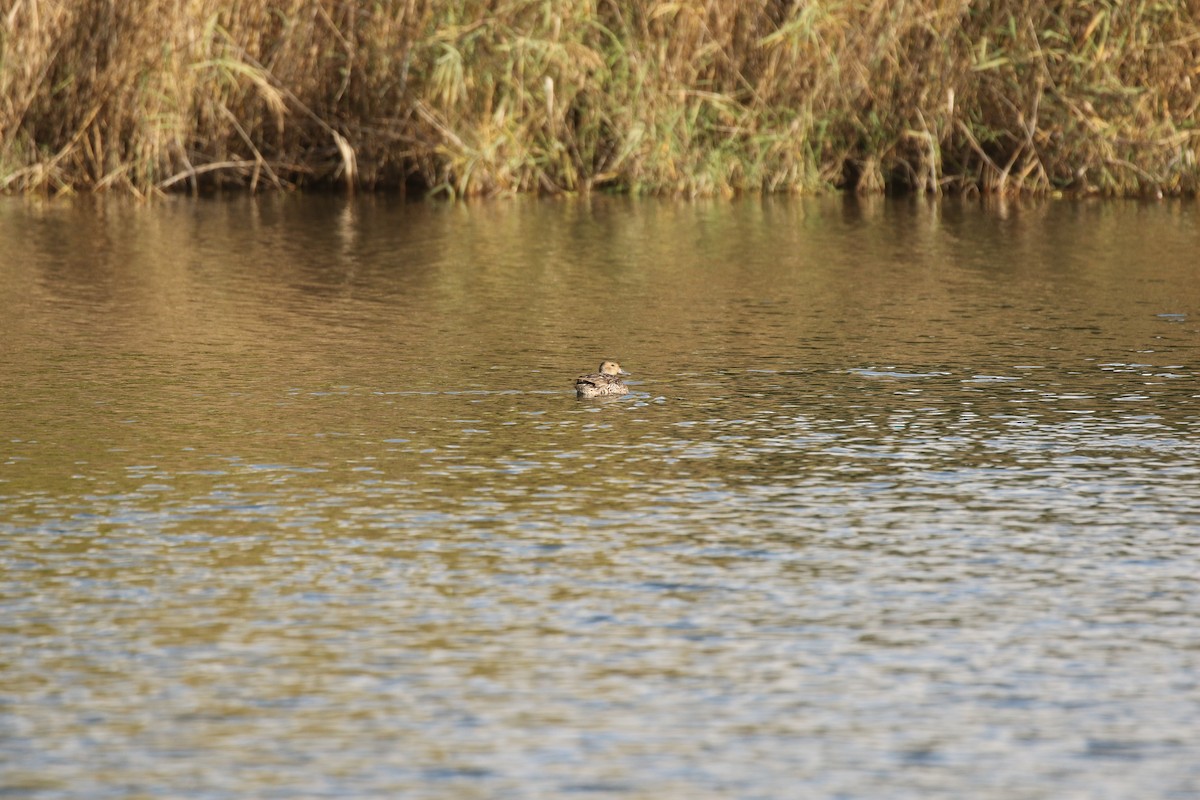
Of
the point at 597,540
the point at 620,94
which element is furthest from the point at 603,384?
the point at 620,94

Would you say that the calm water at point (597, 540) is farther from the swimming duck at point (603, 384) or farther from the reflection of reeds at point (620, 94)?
the reflection of reeds at point (620, 94)

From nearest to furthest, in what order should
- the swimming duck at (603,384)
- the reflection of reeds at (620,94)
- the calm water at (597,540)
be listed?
the calm water at (597,540) < the swimming duck at (603,384) < the reflection of reeds at (620,94)

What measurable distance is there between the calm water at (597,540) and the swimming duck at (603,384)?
69mm

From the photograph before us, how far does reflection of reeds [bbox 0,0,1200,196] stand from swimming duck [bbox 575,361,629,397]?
28.9ft

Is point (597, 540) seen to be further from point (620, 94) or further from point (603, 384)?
point (620, 94)

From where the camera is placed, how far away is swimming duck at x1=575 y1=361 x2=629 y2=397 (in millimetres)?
8484

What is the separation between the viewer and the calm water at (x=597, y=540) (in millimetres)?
4438

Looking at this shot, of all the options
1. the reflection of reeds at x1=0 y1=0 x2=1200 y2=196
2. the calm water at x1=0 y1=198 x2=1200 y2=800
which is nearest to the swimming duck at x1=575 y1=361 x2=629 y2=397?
the calm water at x1=0 y1=198 x2=1200 y2=800

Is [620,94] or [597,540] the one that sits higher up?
[620,94]

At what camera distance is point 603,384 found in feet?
27.9

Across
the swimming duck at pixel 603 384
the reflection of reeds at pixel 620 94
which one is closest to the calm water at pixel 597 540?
the swimming duck at pixel 603 384

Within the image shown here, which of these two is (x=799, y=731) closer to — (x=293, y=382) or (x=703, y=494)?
(x=703, y=494)

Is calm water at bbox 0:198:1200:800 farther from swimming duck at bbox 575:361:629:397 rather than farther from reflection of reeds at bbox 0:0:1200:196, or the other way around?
reflection of reeds at bbox 0:0:1200:196

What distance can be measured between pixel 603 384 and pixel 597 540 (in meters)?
2.36
